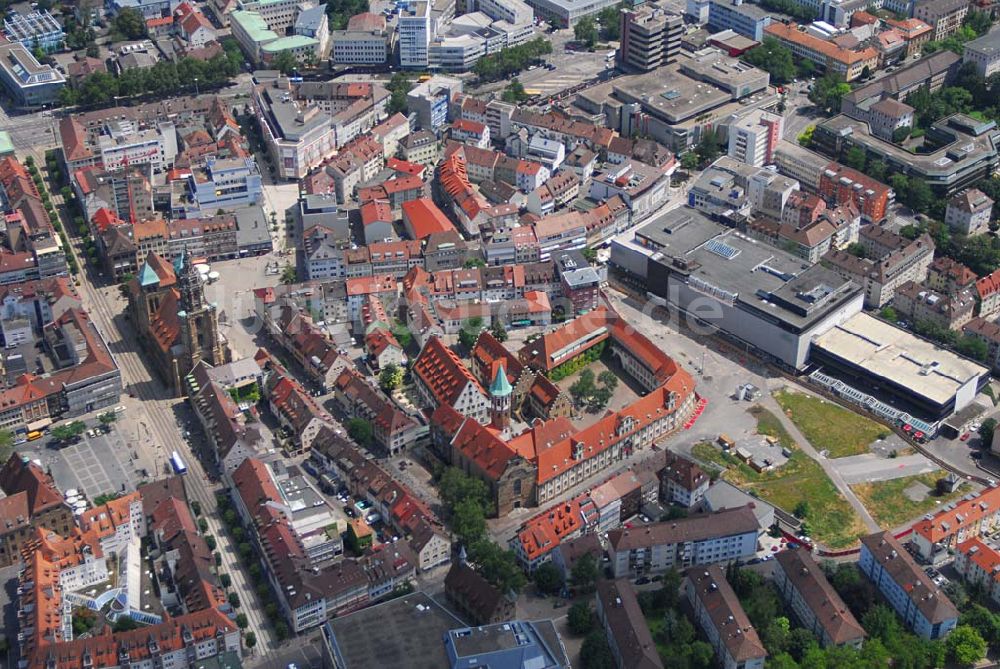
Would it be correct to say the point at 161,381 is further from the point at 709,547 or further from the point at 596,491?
the point at 709,547

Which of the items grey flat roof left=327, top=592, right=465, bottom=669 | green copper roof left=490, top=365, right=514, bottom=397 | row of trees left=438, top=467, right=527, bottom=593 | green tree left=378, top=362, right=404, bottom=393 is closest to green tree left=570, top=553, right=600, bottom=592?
row of trees left=438, top=467, right=527, bottom=593

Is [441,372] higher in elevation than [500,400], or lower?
higher

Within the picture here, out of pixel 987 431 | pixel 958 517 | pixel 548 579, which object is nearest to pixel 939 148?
pixel 987 431

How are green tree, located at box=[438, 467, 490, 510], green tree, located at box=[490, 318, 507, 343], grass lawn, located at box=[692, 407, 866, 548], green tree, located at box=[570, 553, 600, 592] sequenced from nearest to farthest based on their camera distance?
green tree, located at box=[570, 553, 600, 592]
green tree, located at box=[438, 467, 490, 510]
grass lawn, located at box=[692, 407, 866, 548]
green tree, located at box=[490, 318, 507, 343]

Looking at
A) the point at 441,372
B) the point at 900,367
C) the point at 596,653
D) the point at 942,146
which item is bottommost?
the point at 900,367

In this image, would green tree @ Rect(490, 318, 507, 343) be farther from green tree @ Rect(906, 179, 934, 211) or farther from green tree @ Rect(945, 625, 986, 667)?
green tree @ Rect(945, 625, 986, 667)

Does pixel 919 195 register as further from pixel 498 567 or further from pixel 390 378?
pixel 498 567

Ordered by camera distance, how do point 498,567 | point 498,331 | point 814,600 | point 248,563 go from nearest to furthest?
point 814,600
point 498,567
point 248,563
point 498,331
